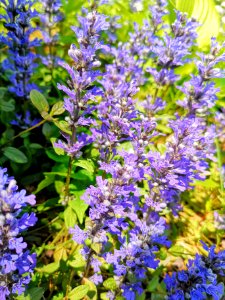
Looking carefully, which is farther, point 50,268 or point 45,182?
point 45,182

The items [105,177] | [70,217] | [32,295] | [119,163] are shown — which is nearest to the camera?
[32,295]

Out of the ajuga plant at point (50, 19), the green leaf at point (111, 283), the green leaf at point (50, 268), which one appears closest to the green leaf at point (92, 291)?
the green leaf at point (111, 283)

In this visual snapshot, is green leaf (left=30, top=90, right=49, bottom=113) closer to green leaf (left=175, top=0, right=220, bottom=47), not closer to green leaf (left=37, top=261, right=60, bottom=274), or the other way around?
green leaf (left=37, top=261, right=60, bottom=274)

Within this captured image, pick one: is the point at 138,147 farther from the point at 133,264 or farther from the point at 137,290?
the point at 137,290

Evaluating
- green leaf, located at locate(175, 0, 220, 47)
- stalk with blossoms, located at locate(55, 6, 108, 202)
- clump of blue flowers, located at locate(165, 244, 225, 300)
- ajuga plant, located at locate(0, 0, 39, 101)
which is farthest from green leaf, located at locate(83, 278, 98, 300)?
green leaf, located at locate(175, 0, 220, 47)

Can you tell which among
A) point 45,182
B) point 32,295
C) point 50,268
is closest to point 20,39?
point 45,182

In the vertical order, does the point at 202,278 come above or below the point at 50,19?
below

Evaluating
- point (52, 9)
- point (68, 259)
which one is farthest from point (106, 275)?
point (52, 9)

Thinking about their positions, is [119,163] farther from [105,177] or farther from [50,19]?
[50,19]
